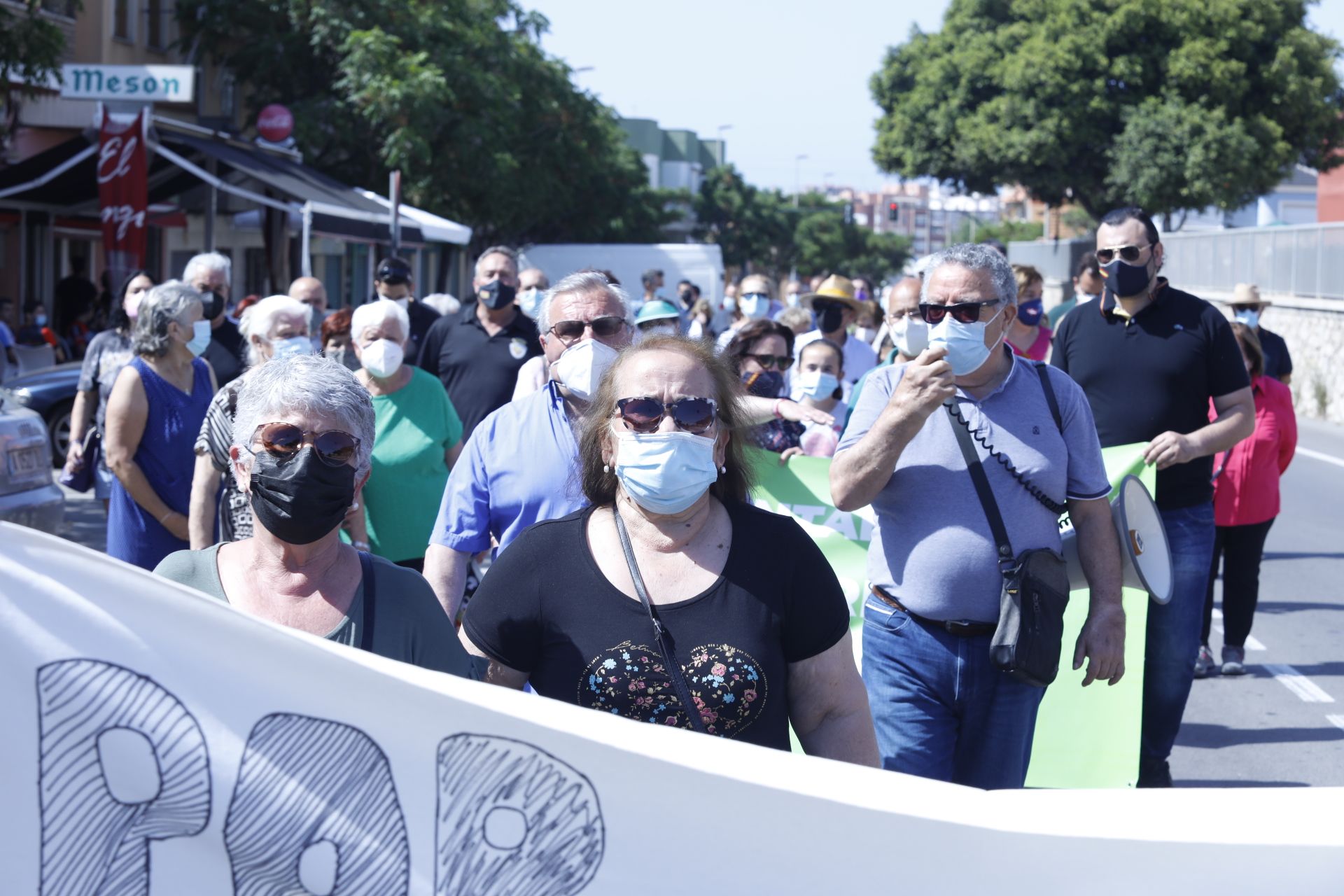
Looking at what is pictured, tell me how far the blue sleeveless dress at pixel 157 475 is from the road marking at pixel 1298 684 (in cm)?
516

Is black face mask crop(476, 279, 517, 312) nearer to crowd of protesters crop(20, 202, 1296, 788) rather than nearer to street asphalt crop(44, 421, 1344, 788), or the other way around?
crowd of protesters crop(20, 202, 1296, 788)

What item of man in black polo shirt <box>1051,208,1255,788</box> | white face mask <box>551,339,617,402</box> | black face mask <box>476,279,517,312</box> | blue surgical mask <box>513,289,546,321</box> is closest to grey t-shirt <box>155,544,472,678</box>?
white face mask <box>551,339,617,402</box>

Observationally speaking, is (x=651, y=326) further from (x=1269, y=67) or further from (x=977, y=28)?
(x=977, y=28)

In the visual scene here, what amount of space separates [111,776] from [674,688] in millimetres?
996

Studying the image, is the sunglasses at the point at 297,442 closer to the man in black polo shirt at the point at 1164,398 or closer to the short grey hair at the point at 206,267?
the man in black polo shirt at the point at 1164,398

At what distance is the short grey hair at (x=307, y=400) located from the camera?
301cm

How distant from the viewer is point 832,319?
9523 mm

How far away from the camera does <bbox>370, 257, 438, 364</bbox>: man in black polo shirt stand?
32.0 ft

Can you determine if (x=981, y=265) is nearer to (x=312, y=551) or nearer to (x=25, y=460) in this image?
(x=312, y=551)

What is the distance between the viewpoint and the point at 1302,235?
28062 millimetres

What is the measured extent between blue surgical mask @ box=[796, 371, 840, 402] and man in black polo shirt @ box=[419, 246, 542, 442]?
150 centimetres

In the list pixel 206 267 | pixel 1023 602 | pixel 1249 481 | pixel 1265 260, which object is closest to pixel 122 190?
pixel 206 267

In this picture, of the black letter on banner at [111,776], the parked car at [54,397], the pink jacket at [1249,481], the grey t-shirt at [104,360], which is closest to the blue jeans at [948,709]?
the black letter on banner at [111,776]

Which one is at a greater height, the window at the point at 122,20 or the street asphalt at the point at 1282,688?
the window at the point at 122,20
